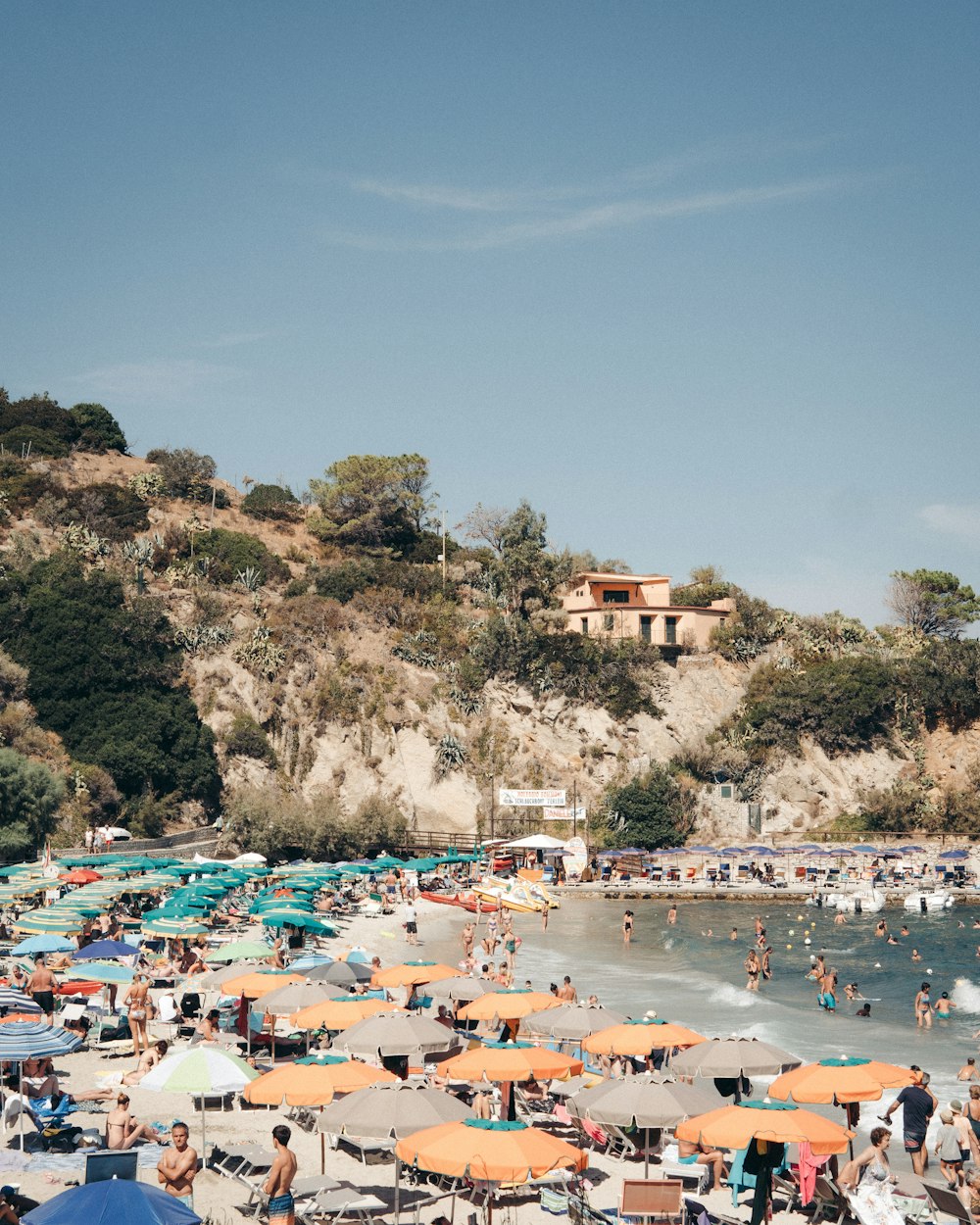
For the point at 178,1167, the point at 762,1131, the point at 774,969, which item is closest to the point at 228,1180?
the point at 178,1167

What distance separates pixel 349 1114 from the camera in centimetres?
1242

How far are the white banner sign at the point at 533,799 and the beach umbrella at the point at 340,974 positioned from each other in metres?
35.3

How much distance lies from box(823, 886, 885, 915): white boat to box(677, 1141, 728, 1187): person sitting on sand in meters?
31.5

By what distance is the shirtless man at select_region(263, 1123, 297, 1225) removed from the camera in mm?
11414

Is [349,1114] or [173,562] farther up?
[173,562]

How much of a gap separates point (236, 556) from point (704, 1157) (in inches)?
2323

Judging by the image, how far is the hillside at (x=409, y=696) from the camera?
5494cm

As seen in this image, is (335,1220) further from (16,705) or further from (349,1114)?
(16,705)

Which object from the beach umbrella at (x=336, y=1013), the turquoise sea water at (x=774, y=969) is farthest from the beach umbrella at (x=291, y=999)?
the turquoise sea water at (x=774, y=969)

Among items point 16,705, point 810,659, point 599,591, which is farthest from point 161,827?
point 810,659

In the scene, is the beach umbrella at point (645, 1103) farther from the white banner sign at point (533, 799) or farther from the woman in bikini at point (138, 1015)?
the white banner sign at point (533, 799)

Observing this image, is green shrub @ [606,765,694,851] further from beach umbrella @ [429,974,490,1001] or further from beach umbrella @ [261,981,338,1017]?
beach umbrella @ [261,981,338,1017]

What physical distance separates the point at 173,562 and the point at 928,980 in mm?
46247

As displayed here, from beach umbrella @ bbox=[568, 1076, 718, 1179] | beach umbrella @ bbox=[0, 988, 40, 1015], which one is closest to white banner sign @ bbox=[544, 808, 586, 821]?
beach umbrella @ bbox=[0, 988, 40, 1015]
